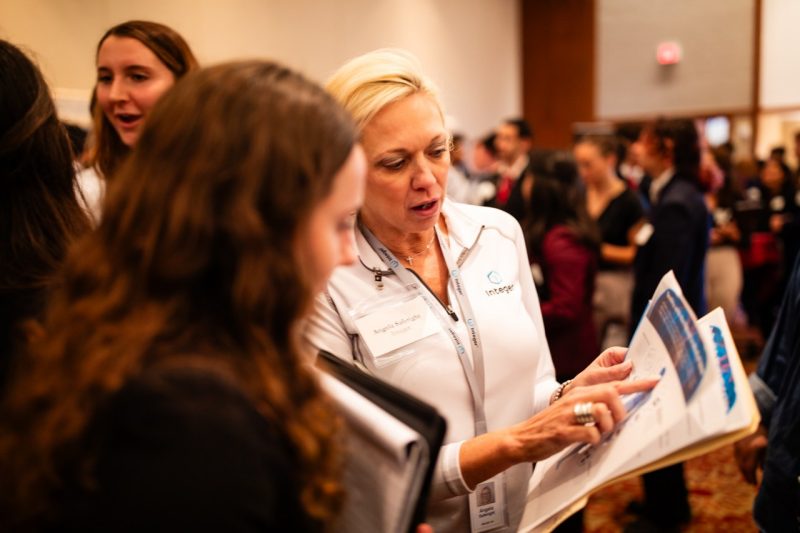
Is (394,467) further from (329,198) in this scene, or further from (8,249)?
(8,249)

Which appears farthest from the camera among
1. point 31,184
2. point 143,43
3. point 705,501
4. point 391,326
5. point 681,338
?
point 705,501

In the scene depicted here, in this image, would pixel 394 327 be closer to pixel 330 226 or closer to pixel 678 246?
pixel 330 226

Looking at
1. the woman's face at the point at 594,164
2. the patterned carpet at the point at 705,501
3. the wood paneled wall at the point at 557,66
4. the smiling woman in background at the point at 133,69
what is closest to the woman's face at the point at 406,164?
the smiling woman in background at the point at 133,69

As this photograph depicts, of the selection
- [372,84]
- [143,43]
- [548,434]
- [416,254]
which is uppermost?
[143,43]

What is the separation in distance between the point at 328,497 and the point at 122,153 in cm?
169

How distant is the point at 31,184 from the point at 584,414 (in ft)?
3.32

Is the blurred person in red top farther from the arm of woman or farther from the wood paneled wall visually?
the wood paneled wall

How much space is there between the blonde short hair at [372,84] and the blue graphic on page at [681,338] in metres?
0.66

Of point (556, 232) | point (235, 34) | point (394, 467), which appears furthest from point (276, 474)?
point (235, 34)

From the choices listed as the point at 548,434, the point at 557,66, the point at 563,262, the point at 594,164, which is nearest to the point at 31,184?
the point at 548,434

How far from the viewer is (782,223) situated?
6.04m

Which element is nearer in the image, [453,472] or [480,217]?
[453,472]

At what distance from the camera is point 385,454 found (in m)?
0.86

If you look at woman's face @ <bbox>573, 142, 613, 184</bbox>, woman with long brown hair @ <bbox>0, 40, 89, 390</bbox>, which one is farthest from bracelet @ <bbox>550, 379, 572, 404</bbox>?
woman's face @ <bbox>573, 142, 613, 184</bbox>
